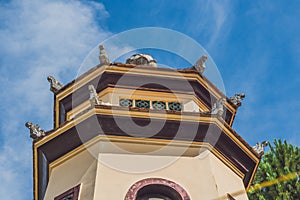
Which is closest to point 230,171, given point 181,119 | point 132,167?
point 181,119

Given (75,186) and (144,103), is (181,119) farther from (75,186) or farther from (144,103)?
(75,186)

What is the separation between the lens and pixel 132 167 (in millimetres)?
13852

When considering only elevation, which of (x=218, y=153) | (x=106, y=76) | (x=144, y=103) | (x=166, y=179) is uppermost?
(x=106, y=76)

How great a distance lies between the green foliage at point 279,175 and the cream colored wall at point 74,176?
6492mm

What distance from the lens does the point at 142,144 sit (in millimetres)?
14523

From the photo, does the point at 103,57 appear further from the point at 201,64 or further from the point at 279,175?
the point at 279,175

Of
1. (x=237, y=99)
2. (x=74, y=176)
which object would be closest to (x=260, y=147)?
(x=237, y=99)

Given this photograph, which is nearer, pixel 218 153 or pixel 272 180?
pixel 218 153

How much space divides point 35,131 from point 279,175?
8413 millimetres

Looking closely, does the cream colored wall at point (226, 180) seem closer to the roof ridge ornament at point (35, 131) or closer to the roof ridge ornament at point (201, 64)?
the roof ridge ornament at point (201, 64)

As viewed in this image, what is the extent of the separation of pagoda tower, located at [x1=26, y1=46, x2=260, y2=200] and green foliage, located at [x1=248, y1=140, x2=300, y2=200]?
2.78 meters

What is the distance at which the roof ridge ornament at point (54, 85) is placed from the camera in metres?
17.7

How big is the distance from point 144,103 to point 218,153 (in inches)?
103

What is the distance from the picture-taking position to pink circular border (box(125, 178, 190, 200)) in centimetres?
1308
